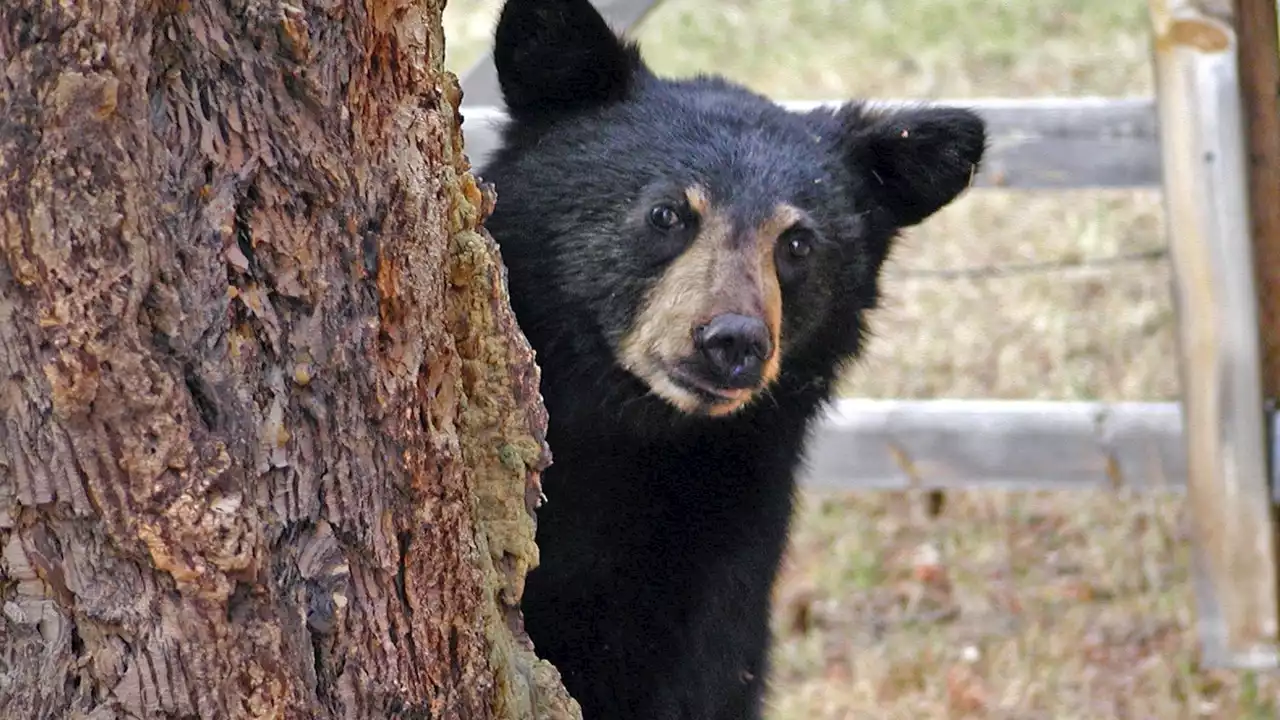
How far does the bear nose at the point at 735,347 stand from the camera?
327cm

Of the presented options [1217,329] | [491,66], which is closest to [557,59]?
[491,66]

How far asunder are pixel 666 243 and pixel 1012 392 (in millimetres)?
4390

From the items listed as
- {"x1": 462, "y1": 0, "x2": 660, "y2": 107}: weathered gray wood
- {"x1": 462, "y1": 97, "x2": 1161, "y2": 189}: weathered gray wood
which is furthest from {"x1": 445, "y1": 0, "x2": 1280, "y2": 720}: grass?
{"x1": 462, "y1": 0, "x2": 660, "y2": 107}: weathered gray wood

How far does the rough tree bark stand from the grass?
98.0 inches

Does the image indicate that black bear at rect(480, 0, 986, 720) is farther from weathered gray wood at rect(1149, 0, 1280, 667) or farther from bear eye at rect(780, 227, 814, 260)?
weathered gray wood at rect(1149, 0, 1280, 667)

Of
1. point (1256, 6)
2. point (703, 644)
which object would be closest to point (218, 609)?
point (703, 644)

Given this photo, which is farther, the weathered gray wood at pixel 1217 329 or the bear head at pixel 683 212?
the weathered gray wood at pixel 1217 329

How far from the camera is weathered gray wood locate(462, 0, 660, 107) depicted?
16.6 ft

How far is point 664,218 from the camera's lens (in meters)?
3.53

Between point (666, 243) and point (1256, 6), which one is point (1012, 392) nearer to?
point (1256, 6)

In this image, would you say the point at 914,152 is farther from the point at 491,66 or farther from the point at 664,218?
the point at 491,66

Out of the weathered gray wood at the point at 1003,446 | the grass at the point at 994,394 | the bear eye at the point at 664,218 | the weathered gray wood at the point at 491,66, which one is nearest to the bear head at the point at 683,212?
the bear eye at the point at 664,218

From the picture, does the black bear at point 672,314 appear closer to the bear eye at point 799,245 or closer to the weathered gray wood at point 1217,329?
the bear eye at point 799,245

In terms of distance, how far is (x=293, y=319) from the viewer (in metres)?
1.98
